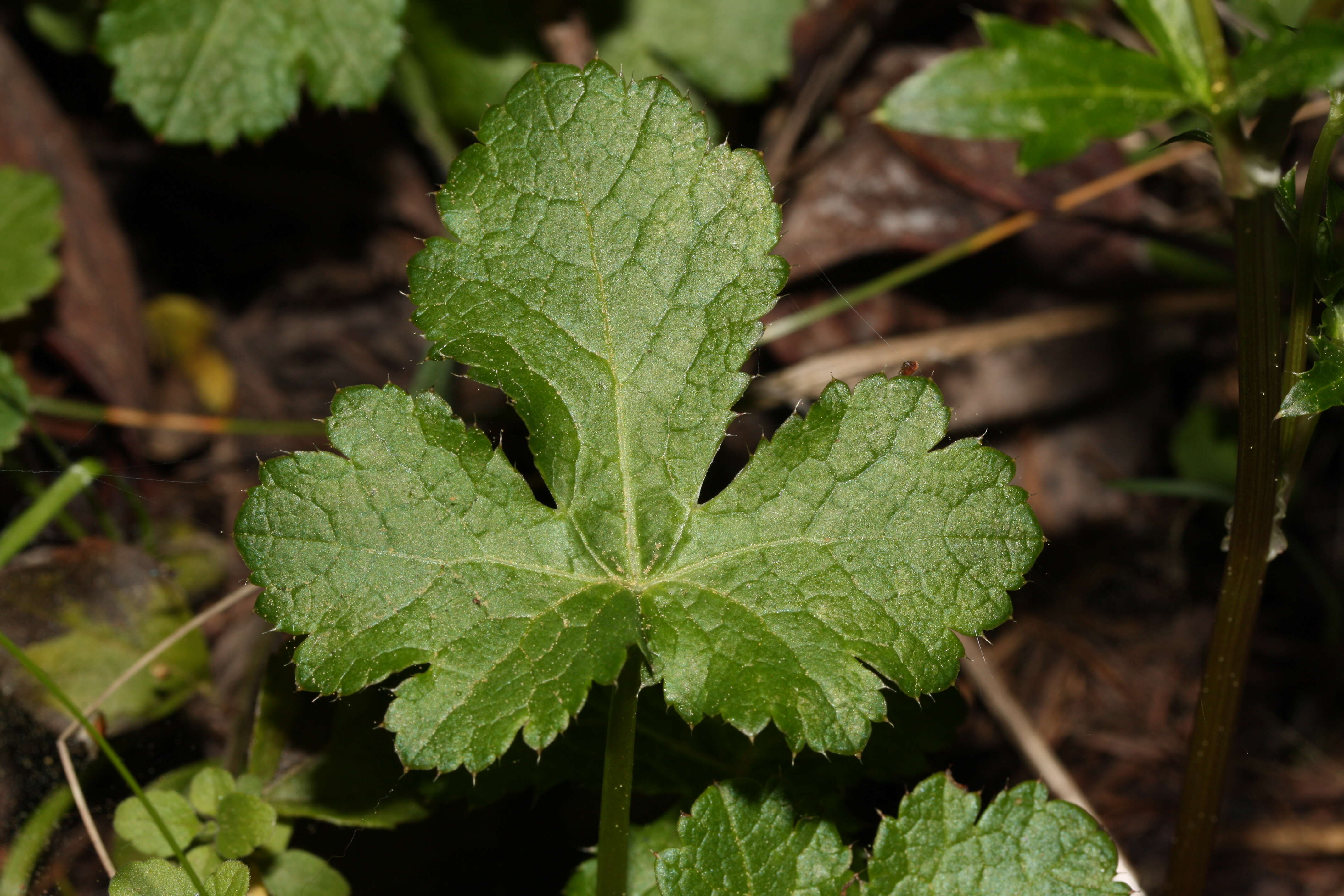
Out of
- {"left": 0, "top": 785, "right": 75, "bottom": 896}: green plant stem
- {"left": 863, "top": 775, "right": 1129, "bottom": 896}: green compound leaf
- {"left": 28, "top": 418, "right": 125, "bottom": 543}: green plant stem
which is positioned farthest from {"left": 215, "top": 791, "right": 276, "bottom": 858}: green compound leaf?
{"left": 863, "top": 775, "right": 1129, "bottom": 896}: green compound leaf

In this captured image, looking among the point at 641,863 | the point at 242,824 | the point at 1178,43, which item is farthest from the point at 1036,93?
the point at 242,824

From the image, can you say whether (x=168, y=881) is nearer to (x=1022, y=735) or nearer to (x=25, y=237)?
(x=1022, y=735)

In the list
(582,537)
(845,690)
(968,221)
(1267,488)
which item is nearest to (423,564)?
(582,537)

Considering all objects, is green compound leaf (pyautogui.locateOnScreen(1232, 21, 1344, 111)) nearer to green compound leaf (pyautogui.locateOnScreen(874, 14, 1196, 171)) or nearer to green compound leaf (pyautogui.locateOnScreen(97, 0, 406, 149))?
green compound leaf (pyautogui.locateOnScreen(874, 14, 1196, 171))

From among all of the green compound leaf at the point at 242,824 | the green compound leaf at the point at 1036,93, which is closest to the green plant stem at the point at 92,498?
the green compound leaf at the point at 242,824

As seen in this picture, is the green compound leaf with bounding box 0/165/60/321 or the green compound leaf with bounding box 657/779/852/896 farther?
→ the green compound leaf with bounding box 0/165/60/321

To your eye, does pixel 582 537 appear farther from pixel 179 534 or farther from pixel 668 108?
pixel 179 534
